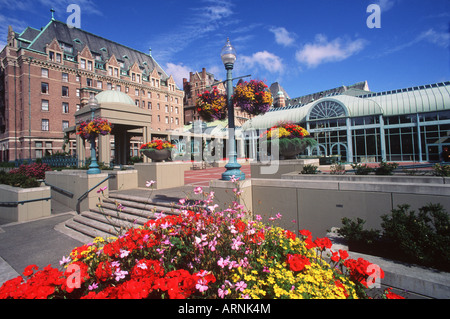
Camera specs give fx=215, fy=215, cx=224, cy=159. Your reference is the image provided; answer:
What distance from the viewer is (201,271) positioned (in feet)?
7.38

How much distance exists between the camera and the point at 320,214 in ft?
16.0

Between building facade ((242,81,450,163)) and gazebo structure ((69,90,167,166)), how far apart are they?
13514 millimetres

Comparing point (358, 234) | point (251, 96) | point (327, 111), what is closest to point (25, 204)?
point (251, 96)

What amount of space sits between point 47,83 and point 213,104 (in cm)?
4462

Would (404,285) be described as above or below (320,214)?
below

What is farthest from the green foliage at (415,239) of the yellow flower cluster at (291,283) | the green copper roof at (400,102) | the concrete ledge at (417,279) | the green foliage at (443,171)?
the green copper roof at (400,102)

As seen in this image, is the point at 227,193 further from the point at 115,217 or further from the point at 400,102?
the point at 400,102

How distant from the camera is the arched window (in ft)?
91.3

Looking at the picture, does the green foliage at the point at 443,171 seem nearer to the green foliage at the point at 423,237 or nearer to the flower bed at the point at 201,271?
the green foliage at the point at 423,237

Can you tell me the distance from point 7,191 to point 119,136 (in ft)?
43.3

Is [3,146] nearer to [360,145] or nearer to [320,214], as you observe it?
[320,214]

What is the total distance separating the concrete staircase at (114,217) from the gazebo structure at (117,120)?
28.9 ft

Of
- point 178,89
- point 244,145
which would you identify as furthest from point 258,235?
point 178,89
